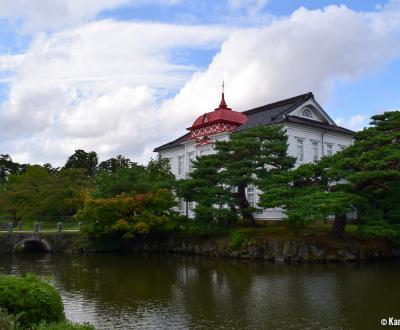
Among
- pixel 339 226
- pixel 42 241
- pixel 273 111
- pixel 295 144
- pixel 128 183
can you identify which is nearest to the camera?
pixel 339 226

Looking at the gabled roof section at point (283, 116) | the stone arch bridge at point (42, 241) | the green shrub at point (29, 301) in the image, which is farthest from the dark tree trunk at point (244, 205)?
the green shrub at point (29, 301)

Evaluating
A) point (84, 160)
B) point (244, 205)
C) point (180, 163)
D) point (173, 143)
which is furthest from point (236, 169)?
point (84, 160)

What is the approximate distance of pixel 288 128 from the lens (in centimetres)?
3334

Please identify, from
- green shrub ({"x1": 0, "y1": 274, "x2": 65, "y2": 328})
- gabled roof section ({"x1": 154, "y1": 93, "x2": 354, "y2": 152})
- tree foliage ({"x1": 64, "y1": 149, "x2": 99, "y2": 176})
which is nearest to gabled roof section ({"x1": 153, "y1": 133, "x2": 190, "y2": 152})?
gabled roof section ({"x1": 154, "y1": 93, "x2": 354, "y2": 152})

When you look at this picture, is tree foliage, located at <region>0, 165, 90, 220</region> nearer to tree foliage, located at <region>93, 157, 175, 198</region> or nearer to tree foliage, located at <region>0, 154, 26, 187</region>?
tree foliage, located at <region>93, 157, 175, 198</region>

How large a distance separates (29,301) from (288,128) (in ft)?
91.1

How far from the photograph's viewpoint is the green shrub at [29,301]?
299 inches

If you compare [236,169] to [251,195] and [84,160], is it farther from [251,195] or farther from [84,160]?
[84,160]

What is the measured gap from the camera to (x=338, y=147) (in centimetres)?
3716

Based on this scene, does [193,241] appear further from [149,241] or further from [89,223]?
[89,223]

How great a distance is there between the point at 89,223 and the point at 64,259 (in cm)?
385

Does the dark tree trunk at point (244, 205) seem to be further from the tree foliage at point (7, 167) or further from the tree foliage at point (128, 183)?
the tree foliage at point (7, 167)

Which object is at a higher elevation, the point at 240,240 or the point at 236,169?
the point at 236,169

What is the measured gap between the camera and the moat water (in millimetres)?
11727
